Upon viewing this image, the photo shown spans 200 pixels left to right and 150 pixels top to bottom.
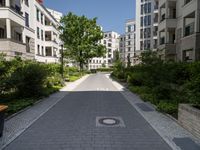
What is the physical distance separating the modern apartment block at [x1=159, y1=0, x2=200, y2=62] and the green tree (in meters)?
21.5

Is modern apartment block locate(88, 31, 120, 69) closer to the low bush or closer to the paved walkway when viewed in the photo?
the low bush

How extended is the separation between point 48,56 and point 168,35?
2339cm

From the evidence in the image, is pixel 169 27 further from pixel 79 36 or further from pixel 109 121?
pixel 79 36

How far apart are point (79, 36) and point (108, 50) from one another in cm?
6011

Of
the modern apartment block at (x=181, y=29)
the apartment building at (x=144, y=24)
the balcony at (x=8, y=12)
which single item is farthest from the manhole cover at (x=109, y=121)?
the apartment building at (x=144, y=24)

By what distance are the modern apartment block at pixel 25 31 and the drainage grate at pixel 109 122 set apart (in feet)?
49.4

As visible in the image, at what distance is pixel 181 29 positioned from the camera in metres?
23.8

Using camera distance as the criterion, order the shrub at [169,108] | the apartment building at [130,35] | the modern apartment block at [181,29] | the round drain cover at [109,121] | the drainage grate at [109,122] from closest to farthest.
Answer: the drainage grate at [109,122] < the round drain cover at [109,121] < the shrub at [169,108] < the modern apartment block at [181,29] < the apartment building at [130,35]

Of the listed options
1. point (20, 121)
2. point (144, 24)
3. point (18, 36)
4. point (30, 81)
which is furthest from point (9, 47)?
point (144, 24)

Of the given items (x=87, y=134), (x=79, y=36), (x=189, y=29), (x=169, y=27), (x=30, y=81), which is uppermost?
(x=79, y=36)

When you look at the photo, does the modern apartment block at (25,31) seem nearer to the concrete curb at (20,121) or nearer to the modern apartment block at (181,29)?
the concrete curb at (20,121)

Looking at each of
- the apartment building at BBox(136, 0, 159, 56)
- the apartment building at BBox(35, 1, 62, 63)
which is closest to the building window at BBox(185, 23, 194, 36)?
the apartment building at BBox(35, 1, 62, 63)

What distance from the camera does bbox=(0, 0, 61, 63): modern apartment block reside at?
19.4 meters

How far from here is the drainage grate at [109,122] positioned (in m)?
6.91
